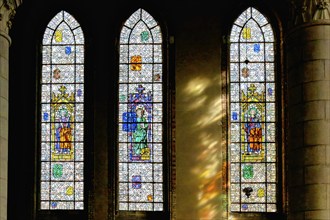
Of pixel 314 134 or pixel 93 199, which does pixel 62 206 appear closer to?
pixel 93 199

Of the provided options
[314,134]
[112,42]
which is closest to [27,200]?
[112,42]

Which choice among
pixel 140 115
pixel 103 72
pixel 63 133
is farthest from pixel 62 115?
pixel 140 115

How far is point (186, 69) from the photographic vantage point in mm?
23719

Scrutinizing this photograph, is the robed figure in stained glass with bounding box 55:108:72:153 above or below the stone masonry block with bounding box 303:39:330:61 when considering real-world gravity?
below

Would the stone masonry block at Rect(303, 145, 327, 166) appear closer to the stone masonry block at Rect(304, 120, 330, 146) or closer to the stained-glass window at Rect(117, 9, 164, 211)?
the stone masonry block at Rect(304, 120, 330, 146)

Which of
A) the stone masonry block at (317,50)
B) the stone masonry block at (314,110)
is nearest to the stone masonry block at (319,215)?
the stone masonry block at (314,110)

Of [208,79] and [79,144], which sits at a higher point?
[208,79]

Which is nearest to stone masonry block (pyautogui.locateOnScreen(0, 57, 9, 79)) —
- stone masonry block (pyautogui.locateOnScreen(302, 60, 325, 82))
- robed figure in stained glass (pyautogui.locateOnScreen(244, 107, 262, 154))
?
stone masonry block (pyautogui.locateOnScreen(302, 60, 325, 82))

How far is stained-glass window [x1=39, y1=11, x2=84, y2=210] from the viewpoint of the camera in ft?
76.9

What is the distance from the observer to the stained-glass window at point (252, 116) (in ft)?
76.3

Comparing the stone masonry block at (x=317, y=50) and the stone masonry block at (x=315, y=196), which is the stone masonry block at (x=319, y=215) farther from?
the stone masonry block at (x=317, y=50)

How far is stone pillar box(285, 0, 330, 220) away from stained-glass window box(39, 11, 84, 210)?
6.19 m

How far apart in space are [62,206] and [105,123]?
6.70ft

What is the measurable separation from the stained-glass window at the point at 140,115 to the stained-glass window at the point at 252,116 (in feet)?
5.35
